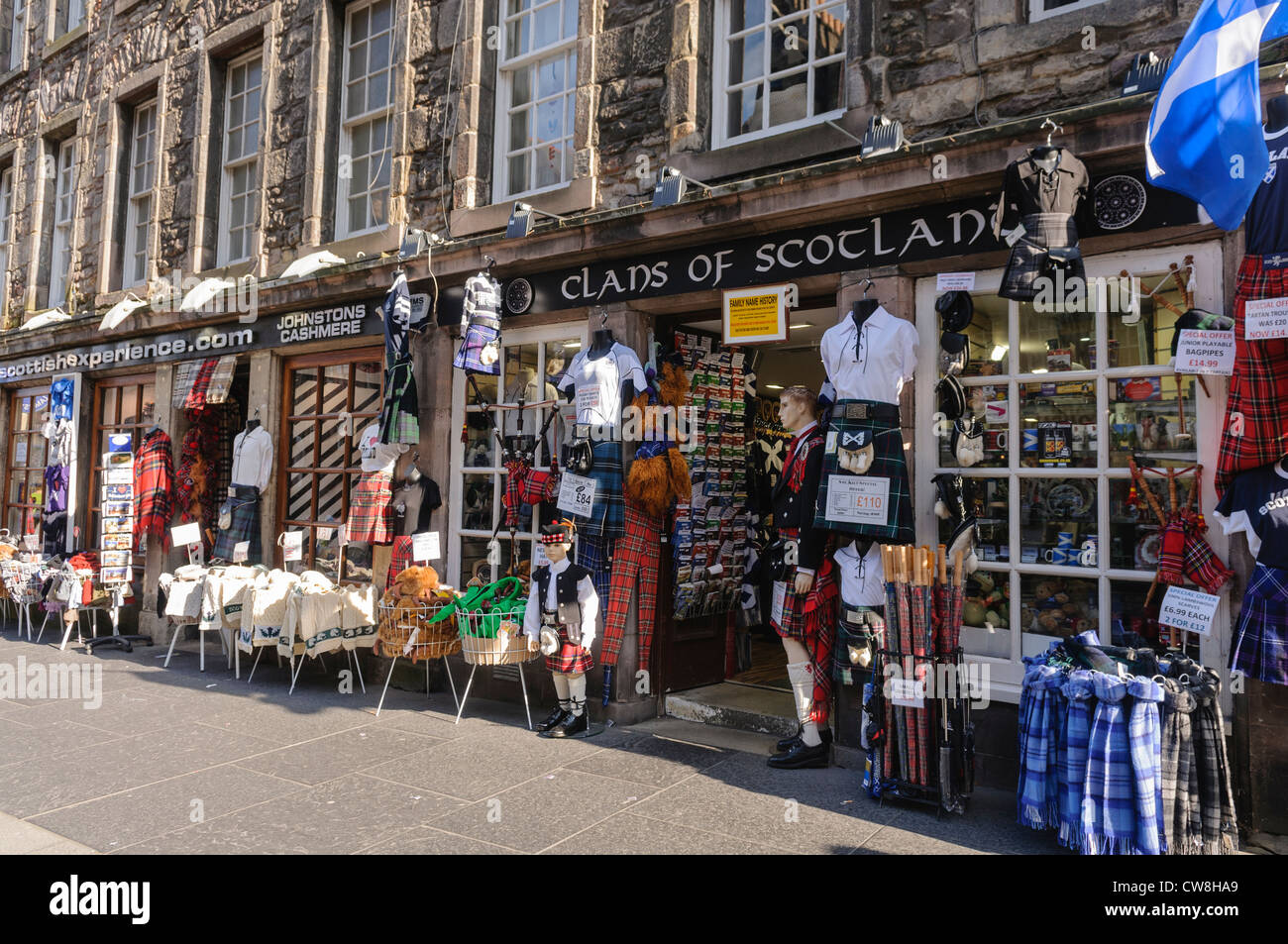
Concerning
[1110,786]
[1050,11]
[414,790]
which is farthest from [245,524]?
[1050,11]

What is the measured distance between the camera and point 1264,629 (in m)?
4.29

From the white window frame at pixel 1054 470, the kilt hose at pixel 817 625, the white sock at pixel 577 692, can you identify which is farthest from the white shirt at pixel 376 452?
the white window frame at pixel 1054 470

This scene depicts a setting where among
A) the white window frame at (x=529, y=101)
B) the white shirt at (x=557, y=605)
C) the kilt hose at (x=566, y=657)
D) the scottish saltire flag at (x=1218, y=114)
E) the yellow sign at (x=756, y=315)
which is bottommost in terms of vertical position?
the kilt hose at (x=566, y=657)

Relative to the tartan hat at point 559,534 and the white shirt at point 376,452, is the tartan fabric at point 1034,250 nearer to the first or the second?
the tartan hat at point 559,534

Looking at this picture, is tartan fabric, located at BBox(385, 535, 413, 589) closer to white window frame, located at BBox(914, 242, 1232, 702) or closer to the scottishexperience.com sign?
the scottishexperience.com sign

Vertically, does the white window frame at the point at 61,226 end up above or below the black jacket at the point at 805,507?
above

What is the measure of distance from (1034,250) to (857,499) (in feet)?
5.53

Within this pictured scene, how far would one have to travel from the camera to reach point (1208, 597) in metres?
4.49

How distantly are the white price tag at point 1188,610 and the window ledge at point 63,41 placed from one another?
15495 millimetres

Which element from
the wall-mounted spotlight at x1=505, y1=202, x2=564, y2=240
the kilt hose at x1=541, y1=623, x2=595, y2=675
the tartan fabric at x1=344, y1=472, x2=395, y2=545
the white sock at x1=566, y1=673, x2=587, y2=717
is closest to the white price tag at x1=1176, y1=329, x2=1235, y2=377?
the kilt hose at x1=541, y1=623, x2=595, y2=675

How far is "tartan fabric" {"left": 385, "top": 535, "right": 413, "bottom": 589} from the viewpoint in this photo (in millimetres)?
8078

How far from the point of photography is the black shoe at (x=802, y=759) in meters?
5.65

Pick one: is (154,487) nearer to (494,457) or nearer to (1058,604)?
(494,457)
